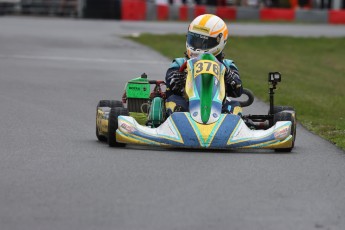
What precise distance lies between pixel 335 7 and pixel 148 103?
115 feet

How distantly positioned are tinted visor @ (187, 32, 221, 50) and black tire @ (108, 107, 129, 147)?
1116mm

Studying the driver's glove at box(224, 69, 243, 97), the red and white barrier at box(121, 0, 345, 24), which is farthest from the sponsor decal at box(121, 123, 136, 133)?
the red and white barrier at box(121, 0, 345, 24)

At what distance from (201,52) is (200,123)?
1.21 meters

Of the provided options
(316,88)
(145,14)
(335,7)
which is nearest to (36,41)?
(316,88)

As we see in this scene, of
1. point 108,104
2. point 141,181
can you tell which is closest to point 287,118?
point 108,104

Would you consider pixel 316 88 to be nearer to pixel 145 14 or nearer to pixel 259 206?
pixel 259 206

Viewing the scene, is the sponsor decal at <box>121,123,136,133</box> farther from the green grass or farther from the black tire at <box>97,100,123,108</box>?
the green grass

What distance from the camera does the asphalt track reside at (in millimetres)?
7031

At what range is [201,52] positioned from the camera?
1109 cm

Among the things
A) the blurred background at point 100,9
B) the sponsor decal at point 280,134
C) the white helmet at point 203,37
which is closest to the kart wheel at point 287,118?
the sponsor decal at point 280,134

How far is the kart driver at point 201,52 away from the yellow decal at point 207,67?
11.2 inches

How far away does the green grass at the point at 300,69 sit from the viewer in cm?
1455

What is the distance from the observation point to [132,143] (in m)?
10.2

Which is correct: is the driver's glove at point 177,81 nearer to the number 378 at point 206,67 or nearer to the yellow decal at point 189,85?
the yellow decal at point 189,85
